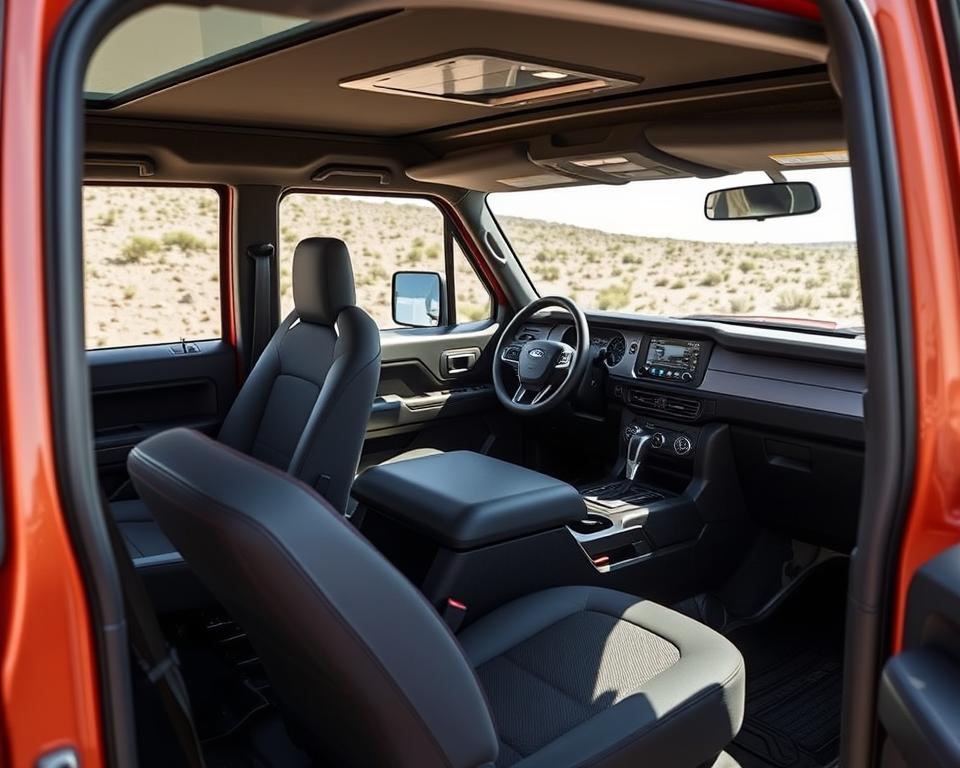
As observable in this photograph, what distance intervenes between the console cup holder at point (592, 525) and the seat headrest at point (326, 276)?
120cm

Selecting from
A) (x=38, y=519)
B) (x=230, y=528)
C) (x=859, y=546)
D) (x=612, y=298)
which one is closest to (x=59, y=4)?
(x=38, y=519)

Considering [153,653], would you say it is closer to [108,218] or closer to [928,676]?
[928,676]

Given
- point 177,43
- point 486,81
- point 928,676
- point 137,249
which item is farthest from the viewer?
point 137,249

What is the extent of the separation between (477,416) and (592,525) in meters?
1.36

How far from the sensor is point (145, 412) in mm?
3877

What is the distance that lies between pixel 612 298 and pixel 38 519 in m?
21.3

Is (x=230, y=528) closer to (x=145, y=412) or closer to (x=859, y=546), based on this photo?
(x=859, y=546)

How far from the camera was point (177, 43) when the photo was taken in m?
2.52

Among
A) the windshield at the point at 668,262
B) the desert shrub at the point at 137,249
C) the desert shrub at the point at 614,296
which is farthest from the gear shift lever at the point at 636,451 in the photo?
the desert shrub at the point at 137,249

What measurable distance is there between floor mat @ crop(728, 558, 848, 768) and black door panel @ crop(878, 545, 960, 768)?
1533 mm

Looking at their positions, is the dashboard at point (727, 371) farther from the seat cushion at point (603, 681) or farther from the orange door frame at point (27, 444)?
the orange door frame at point (27, 444)

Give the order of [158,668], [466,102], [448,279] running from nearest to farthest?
[158,668], [466,102], [448,279]

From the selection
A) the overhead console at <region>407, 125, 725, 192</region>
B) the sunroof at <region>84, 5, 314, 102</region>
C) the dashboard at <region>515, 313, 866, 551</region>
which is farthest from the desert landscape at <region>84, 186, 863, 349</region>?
the sunroof at <region>84, 5, 314, 102</region>

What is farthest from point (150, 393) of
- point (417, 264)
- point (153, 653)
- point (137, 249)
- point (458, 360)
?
point (417, 264)
